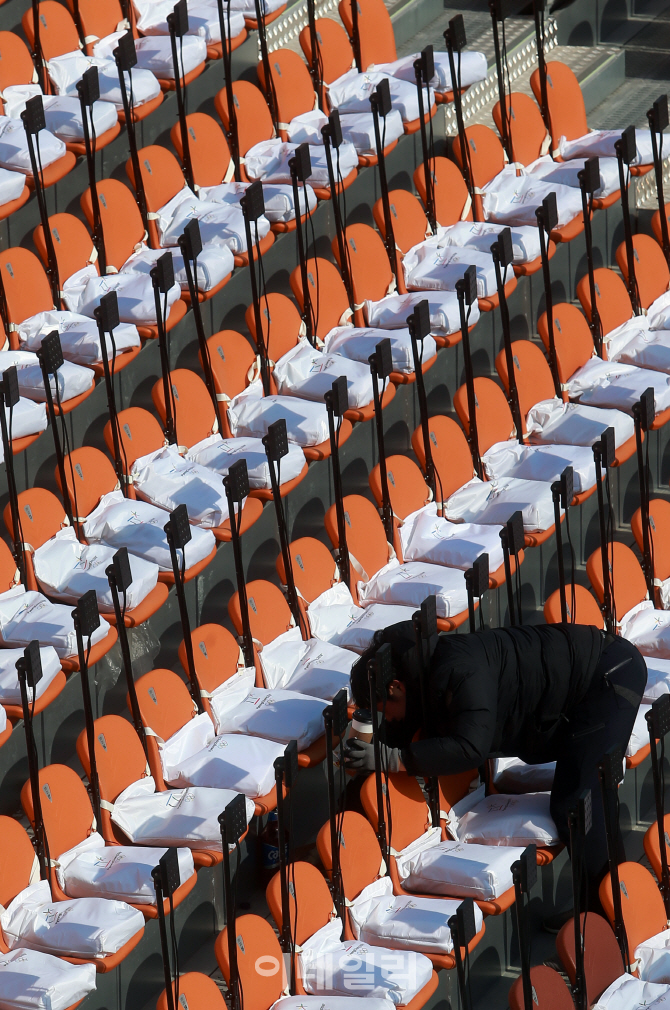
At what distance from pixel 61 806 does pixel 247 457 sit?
117 cm

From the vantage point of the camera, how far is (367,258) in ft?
17.3

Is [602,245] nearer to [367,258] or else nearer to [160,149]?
[367,258]

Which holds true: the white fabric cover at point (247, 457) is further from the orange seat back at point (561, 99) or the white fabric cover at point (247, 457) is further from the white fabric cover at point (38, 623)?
the orange seat back at point (561, 99)

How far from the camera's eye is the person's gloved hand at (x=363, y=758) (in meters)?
3.83

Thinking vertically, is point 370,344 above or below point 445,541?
above

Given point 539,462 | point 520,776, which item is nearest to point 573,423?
point 539,462

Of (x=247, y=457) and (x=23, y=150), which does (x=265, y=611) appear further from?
(x=23, y=150)

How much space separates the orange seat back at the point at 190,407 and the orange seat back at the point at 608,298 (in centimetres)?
130

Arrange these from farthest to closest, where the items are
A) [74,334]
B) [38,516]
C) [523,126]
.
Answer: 1. [523,126]
2. [74,334]
3. [38,516]

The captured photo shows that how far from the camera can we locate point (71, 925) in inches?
139

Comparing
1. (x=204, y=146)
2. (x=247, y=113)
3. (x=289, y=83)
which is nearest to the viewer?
(x=204, y=146)

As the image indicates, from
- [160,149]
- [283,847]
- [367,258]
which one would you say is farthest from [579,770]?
[160,149]

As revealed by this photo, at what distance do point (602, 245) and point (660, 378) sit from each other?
810 millimetres

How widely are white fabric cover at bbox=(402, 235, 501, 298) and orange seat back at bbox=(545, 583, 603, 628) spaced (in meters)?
1.11
